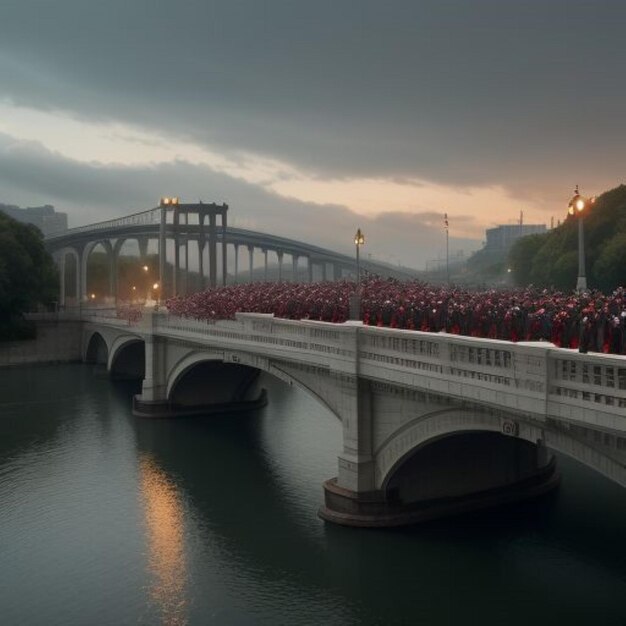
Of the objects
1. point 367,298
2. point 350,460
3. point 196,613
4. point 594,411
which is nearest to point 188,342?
point 367,298

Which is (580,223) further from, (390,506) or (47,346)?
(47,346)

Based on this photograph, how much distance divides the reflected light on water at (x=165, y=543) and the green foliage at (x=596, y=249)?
5694 centimetres

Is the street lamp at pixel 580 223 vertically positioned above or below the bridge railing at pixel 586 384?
above

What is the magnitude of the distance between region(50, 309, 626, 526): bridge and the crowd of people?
5.21 ft

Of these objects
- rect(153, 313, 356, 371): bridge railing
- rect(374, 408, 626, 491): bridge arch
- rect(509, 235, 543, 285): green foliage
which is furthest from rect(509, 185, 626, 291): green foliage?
rect(374, 408, 626, 491): bridge arch

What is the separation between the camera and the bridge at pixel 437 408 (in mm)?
17750

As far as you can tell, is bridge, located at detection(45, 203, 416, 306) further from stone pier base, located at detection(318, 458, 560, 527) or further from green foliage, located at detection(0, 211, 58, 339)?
stone pier base, located at detection(318, 458, 560, 527)

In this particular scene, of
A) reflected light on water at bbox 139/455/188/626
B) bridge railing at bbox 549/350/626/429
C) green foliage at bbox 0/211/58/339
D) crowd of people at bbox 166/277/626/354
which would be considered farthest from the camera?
green foliage at bbox 0/211/58/339

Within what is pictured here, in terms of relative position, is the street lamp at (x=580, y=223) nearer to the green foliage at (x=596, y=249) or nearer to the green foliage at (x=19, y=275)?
the green foliage at (x=596, y=249)

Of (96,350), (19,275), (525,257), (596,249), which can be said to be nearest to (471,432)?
(596,249)

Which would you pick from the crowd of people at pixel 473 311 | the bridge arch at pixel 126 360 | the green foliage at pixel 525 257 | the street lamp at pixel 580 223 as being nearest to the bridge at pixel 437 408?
the crowd of people at pixel 473 311

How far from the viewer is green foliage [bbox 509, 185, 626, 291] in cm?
7819

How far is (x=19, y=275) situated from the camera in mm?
84875

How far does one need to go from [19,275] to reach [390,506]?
6896 centimetres
